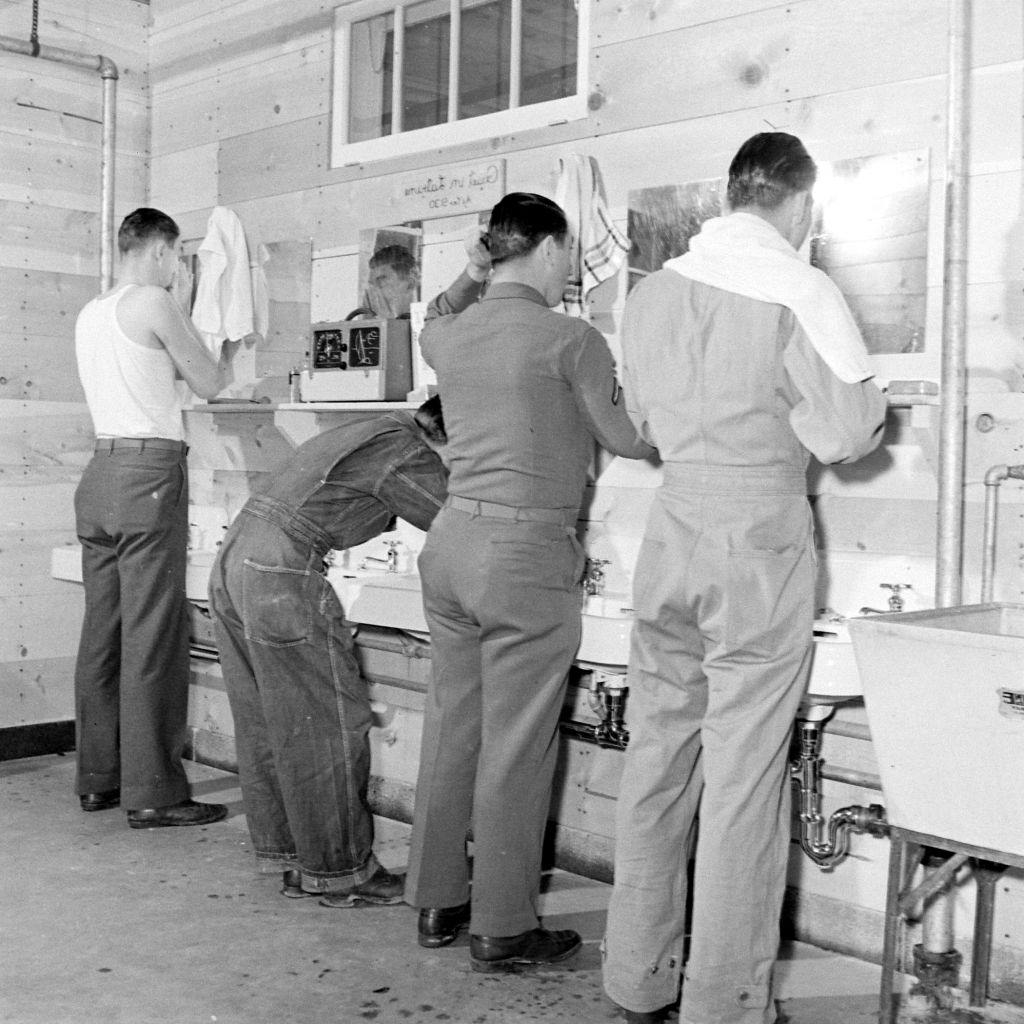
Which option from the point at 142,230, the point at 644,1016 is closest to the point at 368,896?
the point at 644,1016

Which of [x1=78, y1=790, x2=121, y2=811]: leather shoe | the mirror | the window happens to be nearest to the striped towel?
the window

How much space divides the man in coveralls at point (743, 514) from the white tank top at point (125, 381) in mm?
1788

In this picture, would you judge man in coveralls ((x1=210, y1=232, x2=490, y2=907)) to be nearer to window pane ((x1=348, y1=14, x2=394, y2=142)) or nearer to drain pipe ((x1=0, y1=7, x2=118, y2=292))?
window pane ((x1=348, y1=14, x2=394, y2=142))

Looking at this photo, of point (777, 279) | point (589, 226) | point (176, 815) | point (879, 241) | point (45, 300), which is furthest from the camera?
point (45, 300)

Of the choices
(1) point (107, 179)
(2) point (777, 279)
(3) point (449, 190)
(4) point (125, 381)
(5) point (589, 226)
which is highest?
(1) point (107, 179)

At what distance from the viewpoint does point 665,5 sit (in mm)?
3271

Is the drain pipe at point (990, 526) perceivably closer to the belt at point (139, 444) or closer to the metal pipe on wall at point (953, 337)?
the metal pipe on wall at point (953, 337)

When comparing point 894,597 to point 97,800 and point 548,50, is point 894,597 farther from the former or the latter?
point 97,800

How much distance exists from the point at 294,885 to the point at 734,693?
1471 mm

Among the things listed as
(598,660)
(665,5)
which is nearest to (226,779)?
(598,660)

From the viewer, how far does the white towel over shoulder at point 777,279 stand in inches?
89.4

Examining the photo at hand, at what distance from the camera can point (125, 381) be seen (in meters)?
3.73

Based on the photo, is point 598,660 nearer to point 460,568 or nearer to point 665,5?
Result: point 460,568

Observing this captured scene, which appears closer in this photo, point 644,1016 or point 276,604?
point 644,1016
